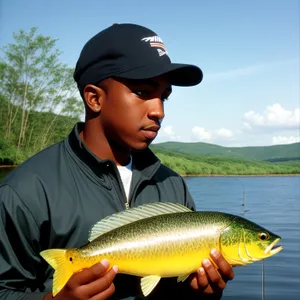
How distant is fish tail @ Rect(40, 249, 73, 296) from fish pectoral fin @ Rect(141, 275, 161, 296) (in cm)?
38

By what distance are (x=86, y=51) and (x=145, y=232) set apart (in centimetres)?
120

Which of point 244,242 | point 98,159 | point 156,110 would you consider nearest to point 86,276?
point 98,159

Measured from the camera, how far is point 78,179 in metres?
2.83

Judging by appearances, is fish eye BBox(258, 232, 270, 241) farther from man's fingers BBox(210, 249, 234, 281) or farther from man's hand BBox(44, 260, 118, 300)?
man's hand BBox(44, 260, 118, 300)

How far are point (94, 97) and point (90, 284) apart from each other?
1.17 meters

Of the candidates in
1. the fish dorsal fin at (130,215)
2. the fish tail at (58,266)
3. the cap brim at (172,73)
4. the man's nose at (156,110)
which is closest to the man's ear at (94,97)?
the cap brim at (172,73)

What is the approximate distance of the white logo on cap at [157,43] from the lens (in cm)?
292

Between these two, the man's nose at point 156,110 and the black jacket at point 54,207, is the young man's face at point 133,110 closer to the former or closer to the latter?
the man's nose at point 156,110

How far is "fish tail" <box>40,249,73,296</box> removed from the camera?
240 cm

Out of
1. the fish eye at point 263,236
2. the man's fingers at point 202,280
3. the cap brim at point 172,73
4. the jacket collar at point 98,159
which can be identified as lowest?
the man's fingers at point 202,280

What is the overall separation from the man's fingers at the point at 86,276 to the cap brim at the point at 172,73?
111 centimetres

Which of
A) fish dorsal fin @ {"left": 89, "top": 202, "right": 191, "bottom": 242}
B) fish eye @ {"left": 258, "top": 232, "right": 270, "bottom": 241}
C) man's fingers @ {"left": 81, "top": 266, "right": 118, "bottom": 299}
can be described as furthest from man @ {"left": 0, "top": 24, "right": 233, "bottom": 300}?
fish eye @ {"left": 258, "top": 232, "right": 270, "bottom": 241}

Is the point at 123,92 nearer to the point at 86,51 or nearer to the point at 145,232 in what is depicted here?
the point at 86,51

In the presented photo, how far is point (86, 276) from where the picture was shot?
7.61ft
